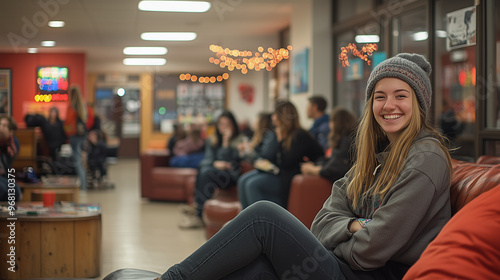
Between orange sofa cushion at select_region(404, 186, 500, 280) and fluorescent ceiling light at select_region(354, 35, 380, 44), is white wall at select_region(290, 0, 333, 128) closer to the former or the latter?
fluorescent ceiling light at select_region(354, 35, 380, 44)

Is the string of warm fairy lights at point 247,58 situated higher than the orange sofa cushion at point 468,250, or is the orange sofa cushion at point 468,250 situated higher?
the string of warm fairy lights at point 247,58

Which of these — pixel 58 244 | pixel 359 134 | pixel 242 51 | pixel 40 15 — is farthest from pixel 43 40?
pixel 242 51

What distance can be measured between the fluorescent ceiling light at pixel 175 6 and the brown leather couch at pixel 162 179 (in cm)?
198

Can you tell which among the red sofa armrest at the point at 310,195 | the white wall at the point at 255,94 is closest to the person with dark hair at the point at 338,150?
the red sofa armrest at the point at 310,195

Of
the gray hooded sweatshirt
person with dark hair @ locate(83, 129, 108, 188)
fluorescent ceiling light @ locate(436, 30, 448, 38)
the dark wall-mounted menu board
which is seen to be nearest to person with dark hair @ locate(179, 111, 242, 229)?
fluorescent ceiling light @ locate(436, 30, 448, 38)

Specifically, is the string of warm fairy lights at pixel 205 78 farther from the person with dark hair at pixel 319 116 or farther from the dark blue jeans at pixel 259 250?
the dark blue jeans at pixel 259 250

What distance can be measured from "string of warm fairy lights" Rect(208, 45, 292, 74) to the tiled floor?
3369mm

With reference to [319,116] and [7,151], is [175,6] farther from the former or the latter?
[7,151]

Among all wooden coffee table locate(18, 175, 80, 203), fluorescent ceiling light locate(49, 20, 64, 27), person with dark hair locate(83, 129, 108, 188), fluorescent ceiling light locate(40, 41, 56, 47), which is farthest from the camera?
person with dark hair locate(83, 129, 108, 188)

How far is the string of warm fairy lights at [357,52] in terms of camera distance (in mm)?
5996

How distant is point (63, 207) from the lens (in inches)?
157

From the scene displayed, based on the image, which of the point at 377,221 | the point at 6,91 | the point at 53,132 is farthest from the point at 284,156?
the point at 377,221

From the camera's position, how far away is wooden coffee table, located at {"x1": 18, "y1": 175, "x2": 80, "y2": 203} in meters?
4.64

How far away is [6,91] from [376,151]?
2.73 m
